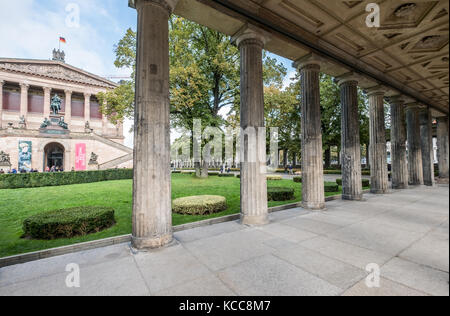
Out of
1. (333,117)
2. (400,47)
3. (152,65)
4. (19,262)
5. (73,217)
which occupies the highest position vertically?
(333,117)

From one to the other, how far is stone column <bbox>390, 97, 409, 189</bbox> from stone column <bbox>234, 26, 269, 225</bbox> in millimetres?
13087

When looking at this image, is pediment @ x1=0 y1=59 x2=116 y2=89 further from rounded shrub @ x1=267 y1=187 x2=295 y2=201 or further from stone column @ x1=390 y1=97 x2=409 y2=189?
stone column @ x1=390 y1=97 x2=409 y2=189

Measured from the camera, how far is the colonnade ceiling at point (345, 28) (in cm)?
618

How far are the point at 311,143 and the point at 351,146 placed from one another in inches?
123

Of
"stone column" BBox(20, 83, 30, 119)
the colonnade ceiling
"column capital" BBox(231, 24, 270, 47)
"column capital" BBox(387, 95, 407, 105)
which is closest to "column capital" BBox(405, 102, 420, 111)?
"column capital" BBox(387, 95, 407, 105)

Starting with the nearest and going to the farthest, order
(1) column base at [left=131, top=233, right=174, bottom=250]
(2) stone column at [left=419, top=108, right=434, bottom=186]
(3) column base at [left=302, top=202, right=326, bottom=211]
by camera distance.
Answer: (1) column base at [left=131, top=233, right=174, bottom=250], (3) column base at [left=302, top=202, right=326, bottom=211], (2) stone column at [left=419, top=108, right=434, bottom=186]

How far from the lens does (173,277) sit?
3.34m

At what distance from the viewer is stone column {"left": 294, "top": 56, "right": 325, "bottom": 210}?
8398 millimetres

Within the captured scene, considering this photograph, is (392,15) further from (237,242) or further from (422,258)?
(237,242)

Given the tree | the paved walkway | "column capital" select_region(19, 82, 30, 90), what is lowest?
the paved walkway

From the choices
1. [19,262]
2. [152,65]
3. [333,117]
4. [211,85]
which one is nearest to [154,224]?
[19,262]

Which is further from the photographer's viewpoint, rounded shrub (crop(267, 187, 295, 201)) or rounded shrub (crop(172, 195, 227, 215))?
rounded shrub (crop(267, 187, 295, 201))

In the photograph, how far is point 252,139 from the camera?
6.57 m

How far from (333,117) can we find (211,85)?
18.8 metres
